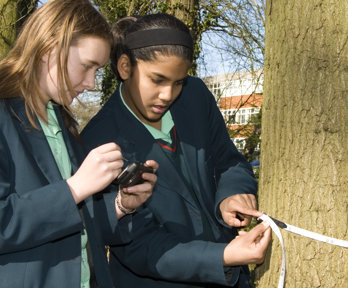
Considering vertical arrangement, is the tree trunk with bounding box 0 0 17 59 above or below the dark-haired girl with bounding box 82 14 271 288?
above

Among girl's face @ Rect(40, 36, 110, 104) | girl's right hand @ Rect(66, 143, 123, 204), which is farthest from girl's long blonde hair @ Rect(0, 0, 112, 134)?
girl's right hand @ Rect(66, 143, 123, 204)

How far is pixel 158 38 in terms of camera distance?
2152mm

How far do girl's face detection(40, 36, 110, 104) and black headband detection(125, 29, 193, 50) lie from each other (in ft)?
0.95

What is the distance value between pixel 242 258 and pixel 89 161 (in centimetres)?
73

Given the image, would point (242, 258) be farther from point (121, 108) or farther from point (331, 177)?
point (121, 108)

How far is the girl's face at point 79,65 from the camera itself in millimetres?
1763

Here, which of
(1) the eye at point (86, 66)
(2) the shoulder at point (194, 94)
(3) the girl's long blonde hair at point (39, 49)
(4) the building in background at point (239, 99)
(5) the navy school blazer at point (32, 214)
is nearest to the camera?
(5) the navy school blazer at point (32, 214)

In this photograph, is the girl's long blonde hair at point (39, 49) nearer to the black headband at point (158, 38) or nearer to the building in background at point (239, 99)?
the black headband at point (158, 38)

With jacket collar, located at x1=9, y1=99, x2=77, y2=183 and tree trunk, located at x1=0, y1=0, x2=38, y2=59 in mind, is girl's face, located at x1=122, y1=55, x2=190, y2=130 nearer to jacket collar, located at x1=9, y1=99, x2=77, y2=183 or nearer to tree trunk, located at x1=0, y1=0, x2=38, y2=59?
jacket collar, located at x1=9, y1=99, x2=77, y2=183

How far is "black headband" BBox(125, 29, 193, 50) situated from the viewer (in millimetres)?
2148

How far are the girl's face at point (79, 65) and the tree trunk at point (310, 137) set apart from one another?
818 mm

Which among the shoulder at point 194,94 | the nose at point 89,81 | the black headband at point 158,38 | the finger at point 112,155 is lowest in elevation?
the finger at point 112,155

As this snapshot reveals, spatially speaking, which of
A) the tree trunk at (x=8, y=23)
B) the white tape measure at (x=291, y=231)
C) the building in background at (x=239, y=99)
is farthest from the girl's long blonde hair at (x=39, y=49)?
the tree trunk at (x=8, y=23)

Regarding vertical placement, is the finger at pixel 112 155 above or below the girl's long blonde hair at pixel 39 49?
below
